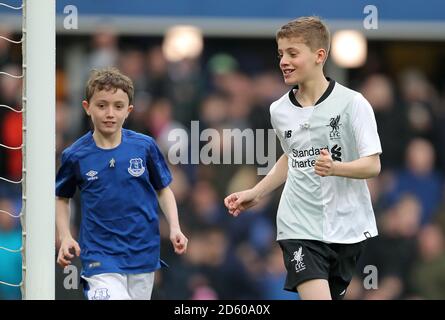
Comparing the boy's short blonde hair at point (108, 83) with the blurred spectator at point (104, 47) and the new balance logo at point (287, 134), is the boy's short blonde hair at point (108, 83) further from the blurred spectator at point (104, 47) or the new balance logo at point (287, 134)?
the blurred spectator at point (104, 47)

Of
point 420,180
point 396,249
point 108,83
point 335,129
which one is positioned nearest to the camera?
point 335,129

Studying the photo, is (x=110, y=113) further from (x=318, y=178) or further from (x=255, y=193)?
(x=318, y=178)

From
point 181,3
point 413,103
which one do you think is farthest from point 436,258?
point 181,3

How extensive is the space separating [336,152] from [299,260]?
0.58 meters

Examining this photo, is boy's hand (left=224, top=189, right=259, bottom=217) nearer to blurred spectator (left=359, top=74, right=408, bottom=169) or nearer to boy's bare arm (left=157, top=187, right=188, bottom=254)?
boy's bare arm (left=157, top=187, right=188, bottom=254)

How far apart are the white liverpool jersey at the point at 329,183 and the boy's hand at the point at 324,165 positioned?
0.35 m

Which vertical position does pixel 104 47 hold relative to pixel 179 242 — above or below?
above

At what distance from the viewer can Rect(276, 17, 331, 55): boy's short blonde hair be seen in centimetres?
657

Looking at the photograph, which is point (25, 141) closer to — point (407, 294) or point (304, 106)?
point (304, 106)

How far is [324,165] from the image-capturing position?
20.1 feet

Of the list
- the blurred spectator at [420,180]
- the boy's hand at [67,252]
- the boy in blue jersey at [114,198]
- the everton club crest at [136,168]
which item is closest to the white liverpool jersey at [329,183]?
the boy in blue jersey at [114,198]

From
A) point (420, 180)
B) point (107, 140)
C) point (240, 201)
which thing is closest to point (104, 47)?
point (420, 180)

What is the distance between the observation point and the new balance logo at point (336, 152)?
6512 mm

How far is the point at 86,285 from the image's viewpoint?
670 centimetres
